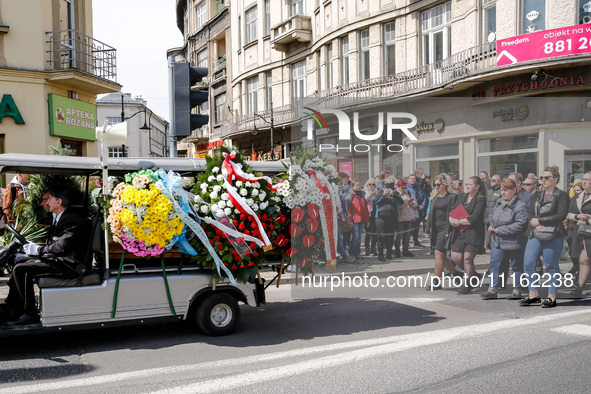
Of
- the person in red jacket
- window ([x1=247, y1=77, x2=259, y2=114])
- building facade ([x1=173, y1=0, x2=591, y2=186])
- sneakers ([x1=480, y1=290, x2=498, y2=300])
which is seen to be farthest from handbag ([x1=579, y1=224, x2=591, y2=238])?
window ([x1=247, y1=77, x2=259, y2=114])

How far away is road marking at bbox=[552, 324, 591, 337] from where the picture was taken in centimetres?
619

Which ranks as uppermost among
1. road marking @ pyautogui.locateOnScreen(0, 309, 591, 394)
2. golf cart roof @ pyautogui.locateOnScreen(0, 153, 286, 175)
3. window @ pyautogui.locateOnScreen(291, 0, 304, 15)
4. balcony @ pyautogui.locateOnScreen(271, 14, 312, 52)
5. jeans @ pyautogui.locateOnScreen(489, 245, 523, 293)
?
window @ pyautogui.locateOnScreen(291, 0, 304, 15)

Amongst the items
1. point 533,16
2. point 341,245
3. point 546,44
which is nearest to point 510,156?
point 341,245

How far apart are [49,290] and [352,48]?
19149mm

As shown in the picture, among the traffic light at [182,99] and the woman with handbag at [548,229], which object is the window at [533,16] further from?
the traffic light at [182,99]

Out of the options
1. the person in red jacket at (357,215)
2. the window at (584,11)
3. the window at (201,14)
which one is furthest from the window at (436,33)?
the window at (201,14)

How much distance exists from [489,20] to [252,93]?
16.9 meters

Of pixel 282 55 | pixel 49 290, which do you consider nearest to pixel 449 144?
pixel 49 290

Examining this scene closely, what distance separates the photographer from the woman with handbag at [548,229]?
746 centimetres

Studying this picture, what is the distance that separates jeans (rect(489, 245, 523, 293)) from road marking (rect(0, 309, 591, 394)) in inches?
33.7

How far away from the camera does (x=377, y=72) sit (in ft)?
70.5

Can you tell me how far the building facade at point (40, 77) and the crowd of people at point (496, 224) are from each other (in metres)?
12.2

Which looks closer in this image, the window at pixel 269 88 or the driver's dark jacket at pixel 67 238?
the driver's dark jacket at pixel 67 238

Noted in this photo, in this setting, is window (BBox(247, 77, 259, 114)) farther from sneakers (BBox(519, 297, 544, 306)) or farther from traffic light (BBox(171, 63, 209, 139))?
sneakers (BBox(519, 297, 544, 306))
